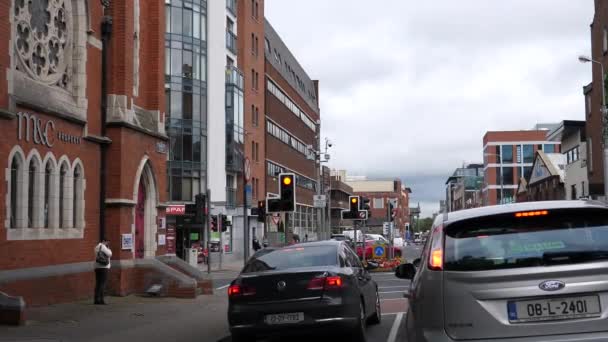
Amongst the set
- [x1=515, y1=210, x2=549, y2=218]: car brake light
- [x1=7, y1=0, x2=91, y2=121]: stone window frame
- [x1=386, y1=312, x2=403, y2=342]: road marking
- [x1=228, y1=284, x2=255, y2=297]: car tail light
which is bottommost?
[x1=386, y1=312, x2=403, y2=342]: road marking

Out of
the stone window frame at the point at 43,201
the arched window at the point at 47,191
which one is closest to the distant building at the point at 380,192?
the stone window frame at the point at 43,201

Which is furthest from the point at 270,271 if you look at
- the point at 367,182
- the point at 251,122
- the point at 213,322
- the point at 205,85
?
the point at 367,182

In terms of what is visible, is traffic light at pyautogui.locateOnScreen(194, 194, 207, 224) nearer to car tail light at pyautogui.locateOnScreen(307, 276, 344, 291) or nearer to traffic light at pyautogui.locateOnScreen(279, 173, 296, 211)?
traffic light at pyautogui.locateOnScreen(279, 173, 296, 211)

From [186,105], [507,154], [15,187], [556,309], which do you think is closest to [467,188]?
[507,154]

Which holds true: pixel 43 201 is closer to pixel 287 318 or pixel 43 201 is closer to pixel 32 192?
pixel 32 192

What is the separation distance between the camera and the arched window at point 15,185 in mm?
15578

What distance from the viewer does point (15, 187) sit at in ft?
51.8

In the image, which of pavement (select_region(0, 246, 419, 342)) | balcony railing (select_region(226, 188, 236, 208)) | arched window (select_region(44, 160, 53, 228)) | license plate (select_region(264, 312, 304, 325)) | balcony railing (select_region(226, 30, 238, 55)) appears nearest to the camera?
license plate (select_region(264, 312, 304, 325))

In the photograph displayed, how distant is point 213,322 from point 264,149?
1897 inches

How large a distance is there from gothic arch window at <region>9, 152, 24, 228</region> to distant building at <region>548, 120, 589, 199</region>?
45566mm

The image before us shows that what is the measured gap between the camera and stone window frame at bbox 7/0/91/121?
15562 millimetres

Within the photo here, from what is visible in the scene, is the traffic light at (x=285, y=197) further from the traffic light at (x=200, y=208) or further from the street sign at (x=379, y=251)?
the street sign at (x=379, y=251)

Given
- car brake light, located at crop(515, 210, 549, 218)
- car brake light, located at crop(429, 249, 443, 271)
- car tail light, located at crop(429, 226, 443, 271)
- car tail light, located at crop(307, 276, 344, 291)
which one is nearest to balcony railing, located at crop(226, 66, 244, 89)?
car tail light, located at crop(307, 276, 344, 291)

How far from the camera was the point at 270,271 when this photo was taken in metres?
10.6
